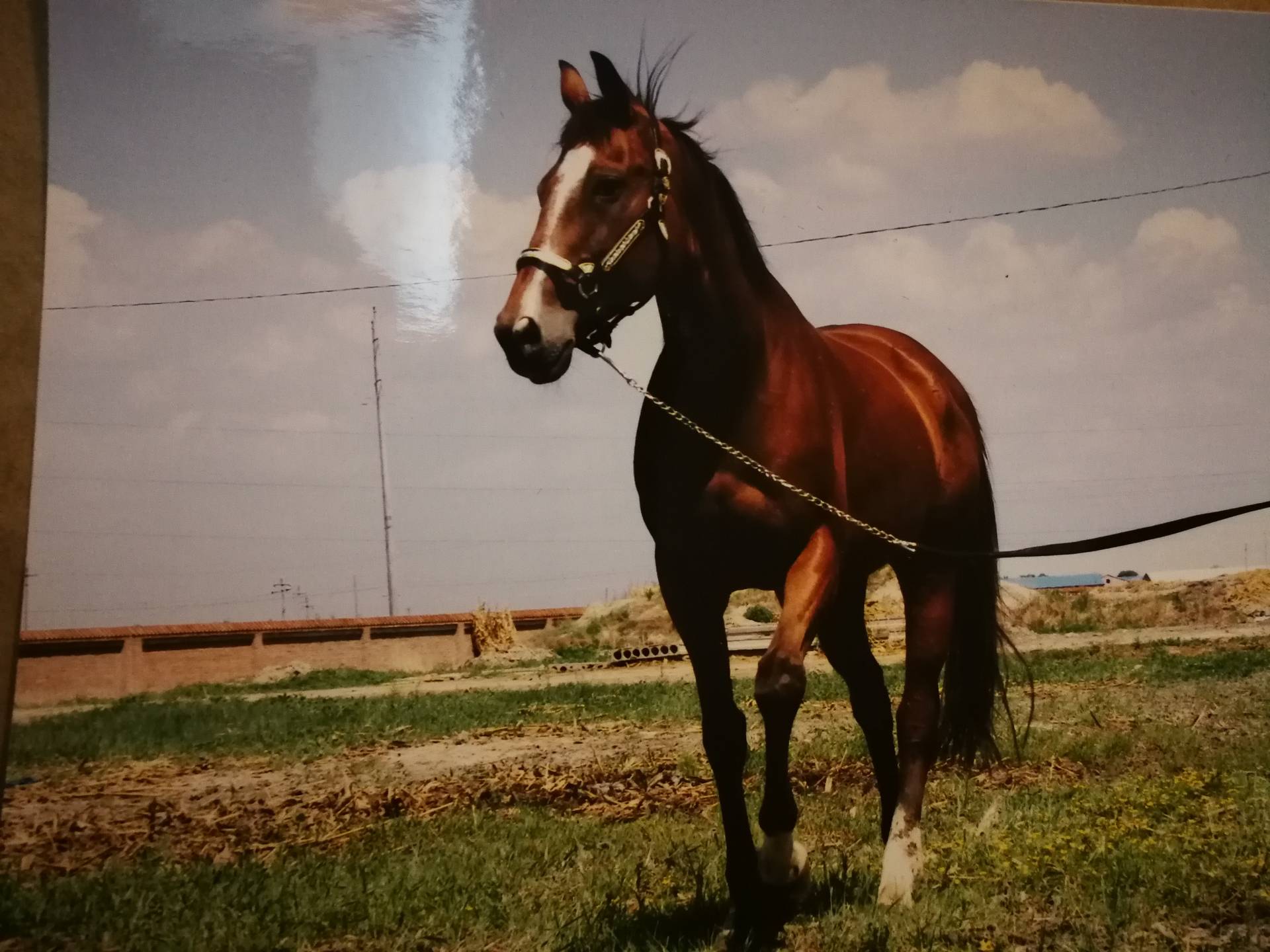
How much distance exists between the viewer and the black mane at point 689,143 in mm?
Result: 2289

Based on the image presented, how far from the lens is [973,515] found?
3.02 m

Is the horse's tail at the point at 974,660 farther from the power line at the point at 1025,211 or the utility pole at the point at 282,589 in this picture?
the utility pole at the point at 282,589

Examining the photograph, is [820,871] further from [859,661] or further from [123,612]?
[123,612]

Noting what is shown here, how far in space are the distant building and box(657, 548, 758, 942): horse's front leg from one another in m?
1.69

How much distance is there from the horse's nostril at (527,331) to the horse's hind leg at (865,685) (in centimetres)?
125

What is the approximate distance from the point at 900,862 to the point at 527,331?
5.42 feet

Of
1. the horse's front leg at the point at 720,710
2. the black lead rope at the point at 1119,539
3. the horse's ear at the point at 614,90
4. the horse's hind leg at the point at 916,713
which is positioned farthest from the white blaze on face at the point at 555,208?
the horse's hind leg at the point at 916,713

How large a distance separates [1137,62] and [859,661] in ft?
8.91

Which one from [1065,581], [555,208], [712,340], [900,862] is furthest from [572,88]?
[1065,581]

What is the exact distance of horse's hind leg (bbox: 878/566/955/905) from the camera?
8.21 ft

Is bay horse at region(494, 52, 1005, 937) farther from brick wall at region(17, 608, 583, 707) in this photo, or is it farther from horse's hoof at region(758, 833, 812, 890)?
brick wall at region(17, 608, 583, 707)

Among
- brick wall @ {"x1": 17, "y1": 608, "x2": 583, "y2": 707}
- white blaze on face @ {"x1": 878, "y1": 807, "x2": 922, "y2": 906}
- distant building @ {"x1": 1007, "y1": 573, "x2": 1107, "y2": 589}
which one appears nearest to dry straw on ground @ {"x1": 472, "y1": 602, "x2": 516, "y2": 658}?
brick wall @ {"x1": 17, "y1": 608, "x2": 583, "y2": 707}

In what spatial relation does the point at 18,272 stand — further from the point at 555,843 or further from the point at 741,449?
the point at 555,843

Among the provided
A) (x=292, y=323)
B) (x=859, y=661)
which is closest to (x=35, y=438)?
(x=292, y=323)
